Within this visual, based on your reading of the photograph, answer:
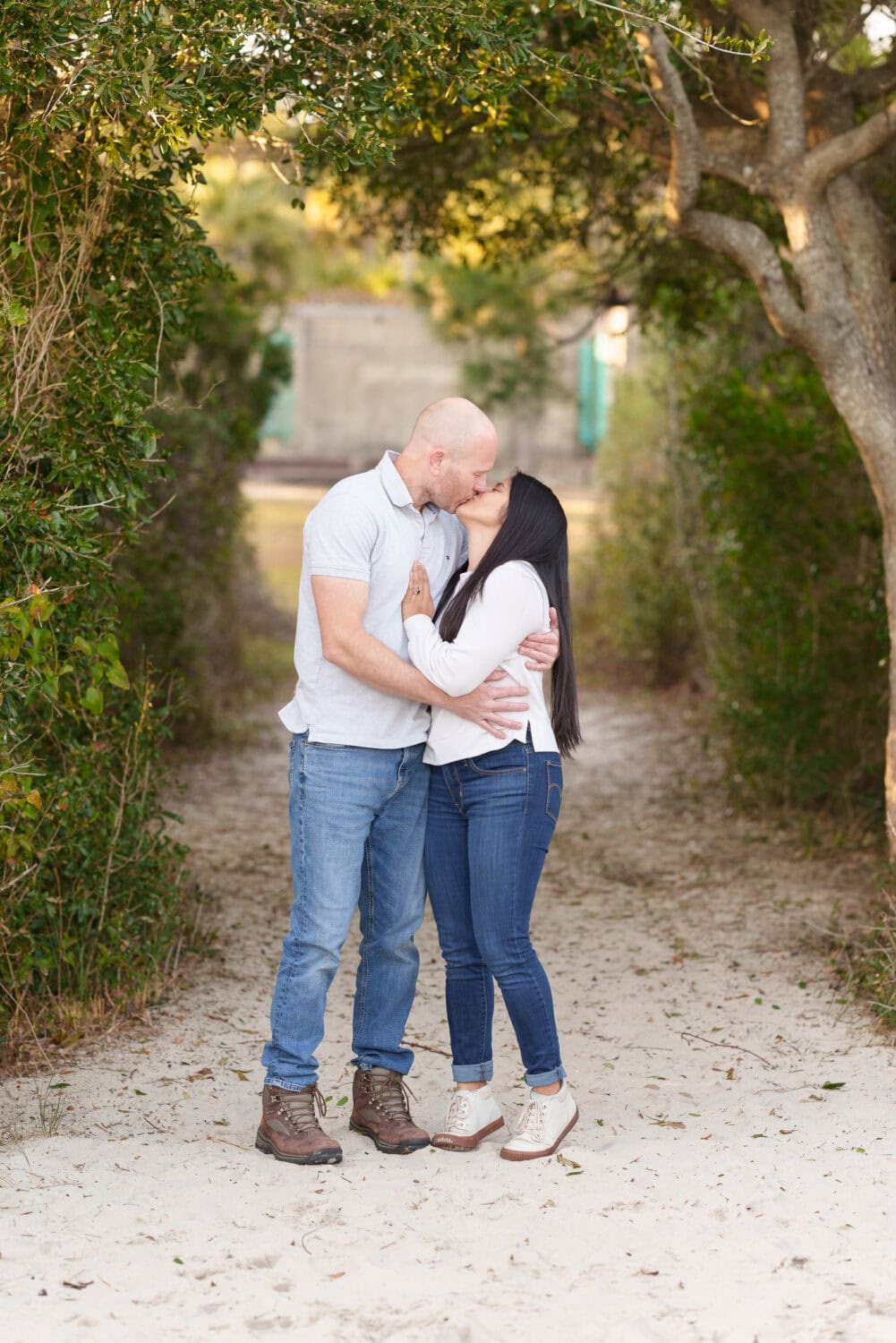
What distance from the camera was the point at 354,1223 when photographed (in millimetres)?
3510

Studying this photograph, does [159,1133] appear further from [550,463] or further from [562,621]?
[550,463]

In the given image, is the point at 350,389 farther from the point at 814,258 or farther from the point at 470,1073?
the point at 470,1073

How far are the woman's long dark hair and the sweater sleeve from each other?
0.04m

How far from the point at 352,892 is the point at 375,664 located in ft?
1.99

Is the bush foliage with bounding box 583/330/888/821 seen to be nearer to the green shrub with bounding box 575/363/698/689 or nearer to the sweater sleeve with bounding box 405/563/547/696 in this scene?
the green shrub with bounding box 575/363/698/689

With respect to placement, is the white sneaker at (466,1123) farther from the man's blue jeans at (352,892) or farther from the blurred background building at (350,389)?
the blurred background building at (350,389)

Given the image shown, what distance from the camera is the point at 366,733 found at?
3.69 meters

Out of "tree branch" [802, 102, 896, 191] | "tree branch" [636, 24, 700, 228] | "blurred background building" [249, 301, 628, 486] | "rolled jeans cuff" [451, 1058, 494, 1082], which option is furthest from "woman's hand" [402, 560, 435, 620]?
"blurred background building" [249, 301, 628, 486]

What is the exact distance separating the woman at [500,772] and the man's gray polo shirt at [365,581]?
2.8 inches

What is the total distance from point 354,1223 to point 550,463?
22.5m

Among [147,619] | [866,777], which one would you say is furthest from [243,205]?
[866,777]

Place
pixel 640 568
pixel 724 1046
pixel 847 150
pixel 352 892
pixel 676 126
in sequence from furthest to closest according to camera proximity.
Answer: pixel 640 568
pixel 847 150
pixel 676 126
pixel 724 1046
pixel 352 892

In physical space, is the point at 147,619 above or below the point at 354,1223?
above

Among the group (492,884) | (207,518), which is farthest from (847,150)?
(207,518)
